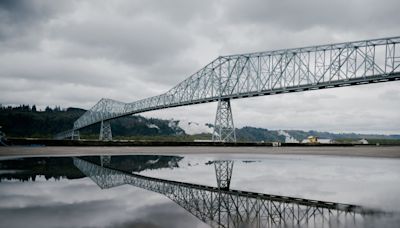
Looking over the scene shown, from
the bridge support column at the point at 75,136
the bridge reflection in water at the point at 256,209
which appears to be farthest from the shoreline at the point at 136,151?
the bridge support column at the point at 75,136

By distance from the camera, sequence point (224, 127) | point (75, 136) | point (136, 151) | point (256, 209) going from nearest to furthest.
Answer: point (256, 209), point (136, 151), point (224, 127), point (75, 136)

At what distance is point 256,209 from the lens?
7176 millimetres

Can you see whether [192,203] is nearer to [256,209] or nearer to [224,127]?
[256,209]

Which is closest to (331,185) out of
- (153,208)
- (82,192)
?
(153,208)

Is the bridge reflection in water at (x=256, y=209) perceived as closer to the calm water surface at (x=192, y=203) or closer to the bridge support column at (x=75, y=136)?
the calm water surface at (x=192, y=203)

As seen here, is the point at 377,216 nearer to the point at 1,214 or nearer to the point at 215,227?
the point at 215,227

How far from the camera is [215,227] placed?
18.6 ft

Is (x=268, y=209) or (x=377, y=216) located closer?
(x=377, y=216)

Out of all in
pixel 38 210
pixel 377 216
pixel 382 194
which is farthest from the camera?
pixel 382 194

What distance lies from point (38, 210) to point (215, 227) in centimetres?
380

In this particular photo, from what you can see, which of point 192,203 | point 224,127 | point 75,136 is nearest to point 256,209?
point 192,203

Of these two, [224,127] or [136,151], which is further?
[224,127]

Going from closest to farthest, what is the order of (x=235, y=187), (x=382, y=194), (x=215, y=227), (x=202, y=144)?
1. (x=215, y=227)
2. (x=382, y=194)
3. (x=235, y=187)
4. (x=202, y=144)

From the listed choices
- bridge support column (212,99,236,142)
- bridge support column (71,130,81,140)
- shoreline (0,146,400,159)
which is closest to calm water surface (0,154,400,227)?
shoreline (0,146,400,159)
